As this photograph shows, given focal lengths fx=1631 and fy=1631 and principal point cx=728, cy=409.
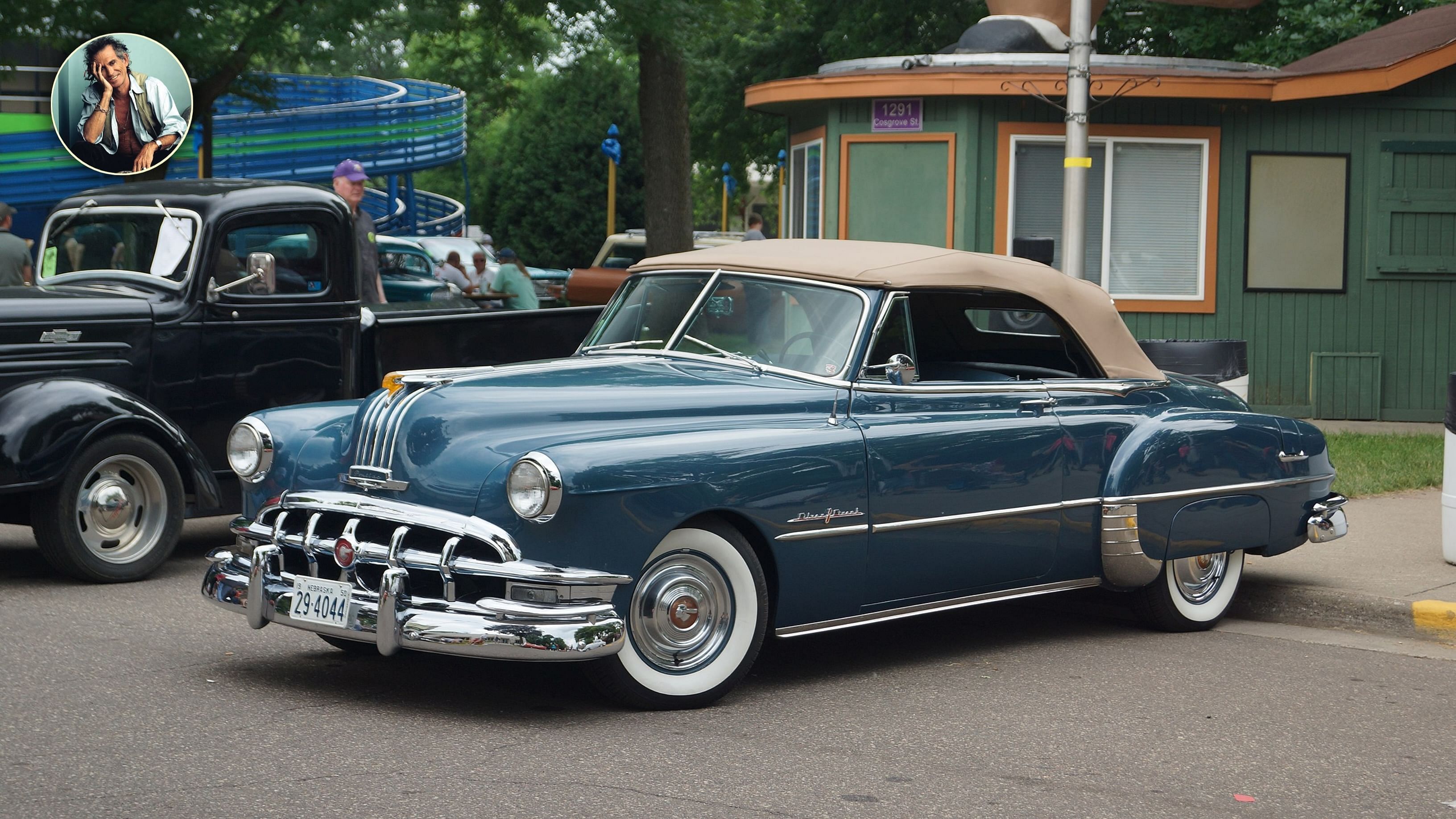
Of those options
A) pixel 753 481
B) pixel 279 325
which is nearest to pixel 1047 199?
pixel 279 325

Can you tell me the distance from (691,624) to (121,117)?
31.2 feet

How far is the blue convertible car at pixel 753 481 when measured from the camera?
16.7 feet

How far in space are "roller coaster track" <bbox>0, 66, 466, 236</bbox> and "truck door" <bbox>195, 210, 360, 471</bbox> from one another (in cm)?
1274

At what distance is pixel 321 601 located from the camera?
529 centimetres

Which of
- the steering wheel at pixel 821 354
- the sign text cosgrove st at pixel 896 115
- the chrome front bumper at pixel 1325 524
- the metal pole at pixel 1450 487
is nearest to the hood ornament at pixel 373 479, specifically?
the steering wheel at pixel 821 354

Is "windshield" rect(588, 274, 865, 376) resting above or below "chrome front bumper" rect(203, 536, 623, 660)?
above

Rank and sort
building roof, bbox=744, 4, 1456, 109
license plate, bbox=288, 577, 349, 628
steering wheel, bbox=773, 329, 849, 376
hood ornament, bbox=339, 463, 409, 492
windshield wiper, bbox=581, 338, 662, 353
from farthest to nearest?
building roof, bbox=744, 4, 1456, 109 < windshield wiper, bbox=581, 338, 662, 353 < steering wheel, bbox=773, 329, 849, 376 < hood ornament, bbox=339, 463, 409, 492 < license plate, bbox=288, 577, 349, 628

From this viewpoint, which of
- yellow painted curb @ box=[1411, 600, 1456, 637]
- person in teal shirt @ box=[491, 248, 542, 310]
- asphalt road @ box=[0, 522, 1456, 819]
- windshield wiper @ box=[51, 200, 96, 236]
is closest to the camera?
asphalt road @ box=[0, 522, 1456, 819]

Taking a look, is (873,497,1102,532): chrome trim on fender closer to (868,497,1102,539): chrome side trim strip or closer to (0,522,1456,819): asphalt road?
(868,497,1102,539): chrome side trim strip

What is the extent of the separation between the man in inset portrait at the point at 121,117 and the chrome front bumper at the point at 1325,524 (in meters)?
9.29

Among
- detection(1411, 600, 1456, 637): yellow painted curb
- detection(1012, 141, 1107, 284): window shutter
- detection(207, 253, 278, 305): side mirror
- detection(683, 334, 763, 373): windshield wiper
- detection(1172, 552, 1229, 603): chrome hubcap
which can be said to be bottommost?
detection(1411, 600, 1456, 637): yellow painted curb

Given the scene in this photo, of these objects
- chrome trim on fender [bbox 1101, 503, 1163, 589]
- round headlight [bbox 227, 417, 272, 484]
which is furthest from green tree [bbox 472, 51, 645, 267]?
round headlight [bbox 227, 417, 272, 484]

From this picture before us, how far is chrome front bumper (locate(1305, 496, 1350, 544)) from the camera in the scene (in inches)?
290

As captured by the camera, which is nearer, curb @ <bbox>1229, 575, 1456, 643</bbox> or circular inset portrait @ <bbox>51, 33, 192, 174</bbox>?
curb @ <bbox>1229, 575, 1456, 643</bbox>
